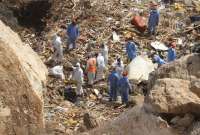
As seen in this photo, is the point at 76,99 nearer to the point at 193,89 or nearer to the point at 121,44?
the point at 121,44

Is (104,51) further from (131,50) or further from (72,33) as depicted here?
(72,33)

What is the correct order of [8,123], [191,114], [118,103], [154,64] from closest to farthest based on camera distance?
[191,114]
[8,123]
[118,103]
[154,64]

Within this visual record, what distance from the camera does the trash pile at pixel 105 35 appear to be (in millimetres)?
15258

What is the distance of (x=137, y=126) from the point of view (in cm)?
1110

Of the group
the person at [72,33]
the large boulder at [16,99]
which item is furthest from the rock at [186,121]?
the person at [72,33]

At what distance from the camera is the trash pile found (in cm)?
1526

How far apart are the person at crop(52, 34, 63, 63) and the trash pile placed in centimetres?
19

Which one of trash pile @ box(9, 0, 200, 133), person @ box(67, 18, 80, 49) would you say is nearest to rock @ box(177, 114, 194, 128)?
trash pile @ box(9, 0, 200, 133)

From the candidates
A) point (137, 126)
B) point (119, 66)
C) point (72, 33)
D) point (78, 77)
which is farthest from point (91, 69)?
point (137, 126)

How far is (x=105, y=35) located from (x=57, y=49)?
203 centimetres

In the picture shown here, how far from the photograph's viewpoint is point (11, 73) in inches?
480

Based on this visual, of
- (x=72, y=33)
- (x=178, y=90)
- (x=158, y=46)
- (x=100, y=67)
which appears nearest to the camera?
(x=178, y=90)

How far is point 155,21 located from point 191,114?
23.3ft

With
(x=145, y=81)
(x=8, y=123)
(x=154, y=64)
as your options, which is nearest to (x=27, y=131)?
(x=8, y=123)
